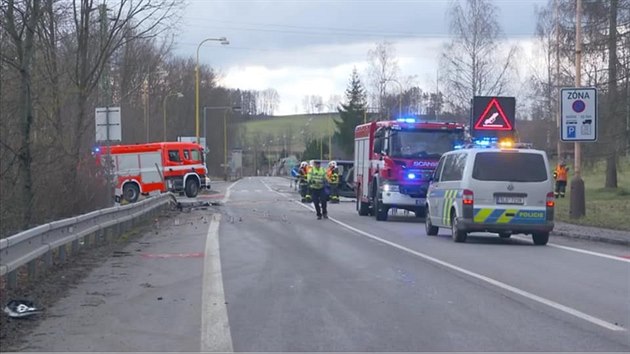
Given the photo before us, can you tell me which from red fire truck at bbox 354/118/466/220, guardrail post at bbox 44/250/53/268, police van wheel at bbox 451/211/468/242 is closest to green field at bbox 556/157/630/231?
red fire truck at bbox 354/118/466/220

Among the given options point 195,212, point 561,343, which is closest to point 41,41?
point 195,212

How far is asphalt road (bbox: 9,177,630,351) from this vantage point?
8.48m

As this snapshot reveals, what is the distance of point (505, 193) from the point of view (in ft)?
60.5

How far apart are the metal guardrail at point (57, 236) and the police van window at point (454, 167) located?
7.16 meters

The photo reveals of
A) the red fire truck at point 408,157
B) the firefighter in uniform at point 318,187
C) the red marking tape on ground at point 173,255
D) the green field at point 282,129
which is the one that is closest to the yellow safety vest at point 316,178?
the firefighter in uniform at point 318,187

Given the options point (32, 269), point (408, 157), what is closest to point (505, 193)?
point (408, 157)

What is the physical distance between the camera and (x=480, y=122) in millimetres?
27219

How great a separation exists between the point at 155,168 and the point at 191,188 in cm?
220

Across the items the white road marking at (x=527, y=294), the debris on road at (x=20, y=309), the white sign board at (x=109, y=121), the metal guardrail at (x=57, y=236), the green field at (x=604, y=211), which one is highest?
the white sign board at (x=109, y=121)

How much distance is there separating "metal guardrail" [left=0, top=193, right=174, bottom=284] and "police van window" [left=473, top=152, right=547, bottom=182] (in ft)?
24.6

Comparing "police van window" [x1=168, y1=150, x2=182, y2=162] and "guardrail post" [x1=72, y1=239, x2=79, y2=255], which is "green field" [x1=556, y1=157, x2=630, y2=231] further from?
"police van window" [x1=168, y1=150, x2=182, y2=162]

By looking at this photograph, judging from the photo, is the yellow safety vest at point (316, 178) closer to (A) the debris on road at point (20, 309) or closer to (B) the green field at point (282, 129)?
(A) the debris on road at point (20, 309)

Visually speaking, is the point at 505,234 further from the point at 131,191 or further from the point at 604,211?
the point at 131,191

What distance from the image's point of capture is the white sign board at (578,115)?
23641 mm
